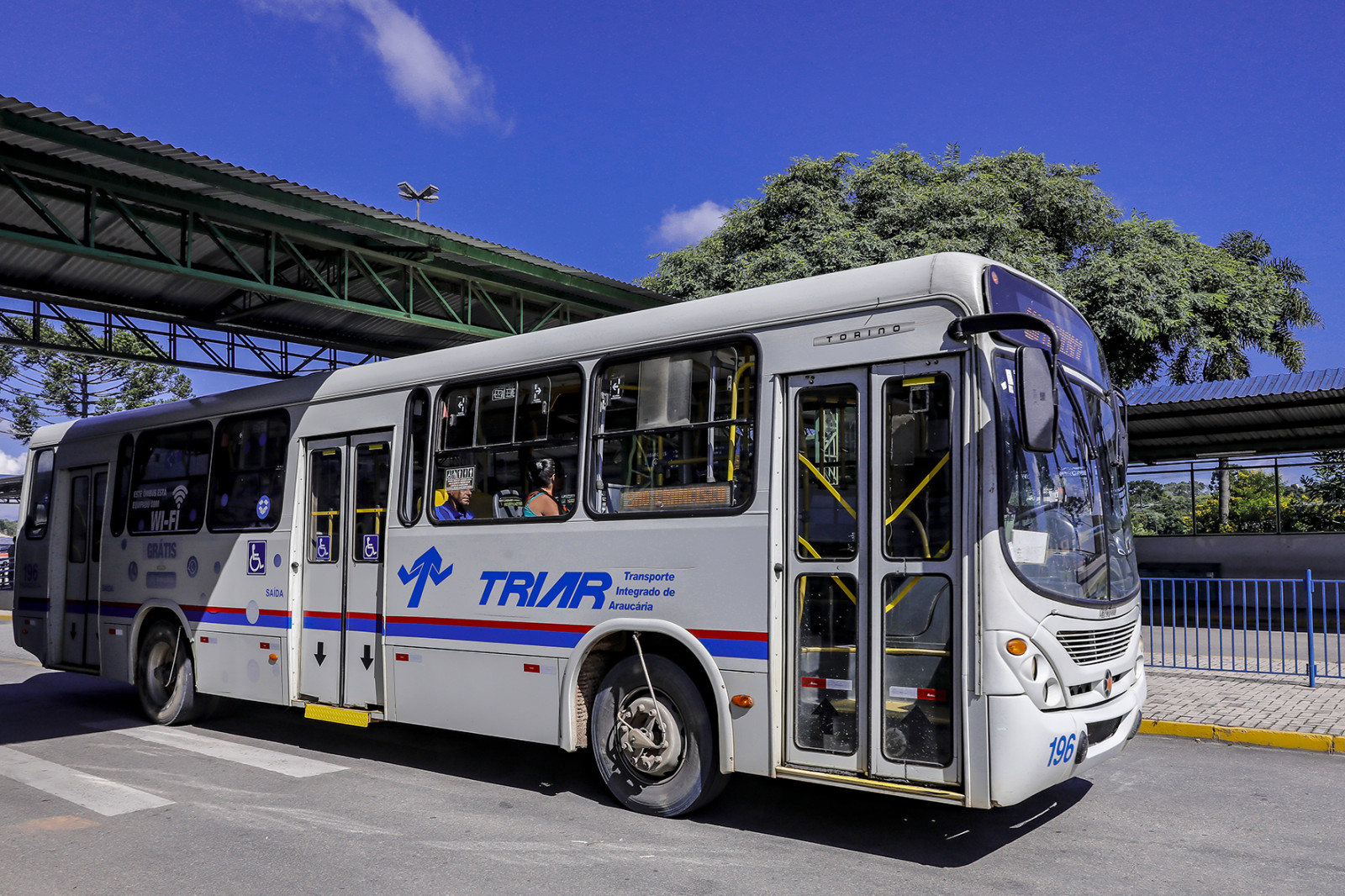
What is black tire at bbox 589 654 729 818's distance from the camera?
610cm

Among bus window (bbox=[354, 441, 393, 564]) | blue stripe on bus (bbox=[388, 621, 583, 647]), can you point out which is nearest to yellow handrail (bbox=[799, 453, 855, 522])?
blue stripe on bus (bbox=[388, 621, 583, 647])

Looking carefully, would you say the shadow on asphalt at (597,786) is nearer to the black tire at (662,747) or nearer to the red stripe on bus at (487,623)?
the black tire at (662,747)

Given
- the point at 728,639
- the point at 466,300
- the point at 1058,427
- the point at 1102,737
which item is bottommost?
the point at 1102,737

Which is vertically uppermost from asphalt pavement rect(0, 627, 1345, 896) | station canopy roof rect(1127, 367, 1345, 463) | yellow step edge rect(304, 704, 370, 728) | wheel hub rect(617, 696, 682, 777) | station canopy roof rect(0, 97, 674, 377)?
station canopy roof rect(0, 97, 674, 377)

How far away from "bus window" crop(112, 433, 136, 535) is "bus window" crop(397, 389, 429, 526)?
4.45m

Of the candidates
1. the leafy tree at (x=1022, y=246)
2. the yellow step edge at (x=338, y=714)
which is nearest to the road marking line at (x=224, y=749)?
the yellow step edge at (x=338, y=714)

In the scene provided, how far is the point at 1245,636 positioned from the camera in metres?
11.3

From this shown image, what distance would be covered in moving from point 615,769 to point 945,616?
2.52 meters

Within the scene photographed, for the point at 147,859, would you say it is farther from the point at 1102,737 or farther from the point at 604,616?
the point at 1102,737

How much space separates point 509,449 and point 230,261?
9355 mm

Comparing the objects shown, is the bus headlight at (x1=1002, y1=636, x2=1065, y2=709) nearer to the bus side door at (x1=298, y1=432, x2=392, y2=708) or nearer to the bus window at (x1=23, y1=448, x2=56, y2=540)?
the bus side door at (x1=298, y1=432, x2=392, y2=708)

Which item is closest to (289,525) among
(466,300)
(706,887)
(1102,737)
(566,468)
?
(566,468)

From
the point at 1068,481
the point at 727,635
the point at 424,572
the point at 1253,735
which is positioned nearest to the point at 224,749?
the point at 424,572

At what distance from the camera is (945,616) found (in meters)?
5.25
